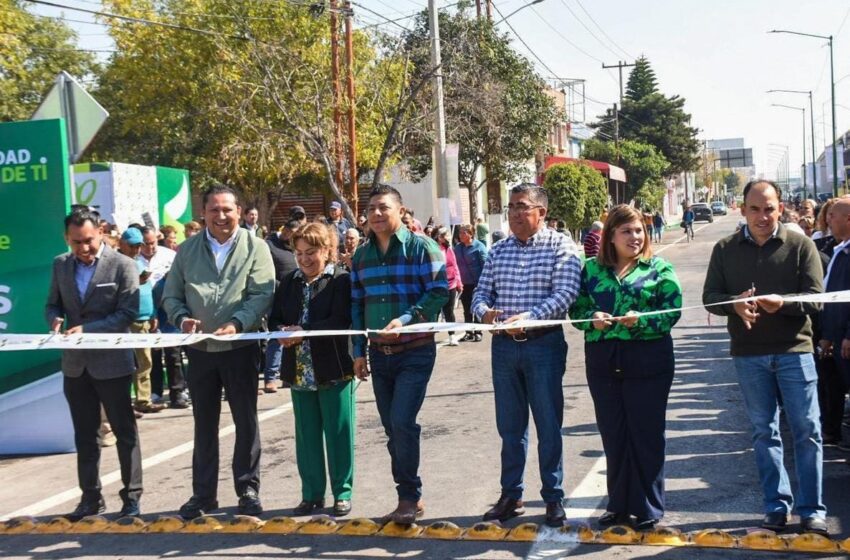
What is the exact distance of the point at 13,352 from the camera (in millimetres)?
8664

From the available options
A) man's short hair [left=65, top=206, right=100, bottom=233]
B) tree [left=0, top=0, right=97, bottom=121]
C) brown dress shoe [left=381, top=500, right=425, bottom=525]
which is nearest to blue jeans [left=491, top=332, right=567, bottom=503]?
brown dress shoe [left=381, top=500, right=425, bottom=525]

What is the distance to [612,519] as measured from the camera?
552 cm

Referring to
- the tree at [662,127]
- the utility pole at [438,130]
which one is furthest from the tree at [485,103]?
the tree at [662,127]

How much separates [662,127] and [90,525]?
258 feet

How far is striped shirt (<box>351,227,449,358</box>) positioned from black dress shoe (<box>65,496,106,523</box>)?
6.64 feet

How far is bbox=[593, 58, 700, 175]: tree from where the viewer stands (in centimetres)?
7956

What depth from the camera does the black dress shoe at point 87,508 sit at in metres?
6.32

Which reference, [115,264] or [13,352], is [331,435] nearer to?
[115,264]

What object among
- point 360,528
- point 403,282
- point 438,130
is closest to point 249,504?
point 360,528

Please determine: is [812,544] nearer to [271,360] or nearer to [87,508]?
[87,508]

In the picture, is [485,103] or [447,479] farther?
[485,103]

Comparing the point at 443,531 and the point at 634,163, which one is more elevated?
the point at 634,163

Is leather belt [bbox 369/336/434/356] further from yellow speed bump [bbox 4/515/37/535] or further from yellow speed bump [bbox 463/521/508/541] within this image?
yellow speed bump [bbox 4/515/37/535]

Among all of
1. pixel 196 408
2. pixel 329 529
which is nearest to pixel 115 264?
pixel 196 408
